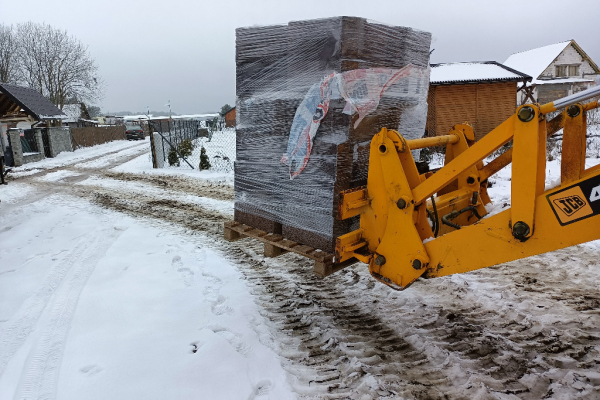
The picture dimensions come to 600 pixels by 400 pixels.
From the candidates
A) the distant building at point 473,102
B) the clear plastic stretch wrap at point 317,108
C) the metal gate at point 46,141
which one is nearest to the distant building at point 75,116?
the metal gate at point 46,141

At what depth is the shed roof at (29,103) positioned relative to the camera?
51.0 feet

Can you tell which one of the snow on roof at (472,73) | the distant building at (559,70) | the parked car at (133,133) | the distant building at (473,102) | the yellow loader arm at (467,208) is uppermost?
the distant building at (559,70)

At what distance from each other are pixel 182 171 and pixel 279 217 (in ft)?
34.0

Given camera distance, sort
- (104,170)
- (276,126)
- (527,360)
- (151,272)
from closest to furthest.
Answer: (527,360) → (276,126) → (151,272) → (104,170)

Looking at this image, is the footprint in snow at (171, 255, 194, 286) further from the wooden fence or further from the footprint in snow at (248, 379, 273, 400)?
the wooden fence

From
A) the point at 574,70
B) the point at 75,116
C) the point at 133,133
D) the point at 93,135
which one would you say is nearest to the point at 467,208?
the point at 93,135

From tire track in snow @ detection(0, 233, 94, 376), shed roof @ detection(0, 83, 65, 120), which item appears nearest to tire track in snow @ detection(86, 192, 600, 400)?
tire track in snow @ detection(0, 233, 94, 376)

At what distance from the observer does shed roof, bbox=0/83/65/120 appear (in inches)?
612

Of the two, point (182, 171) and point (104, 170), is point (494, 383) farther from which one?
point (104, 170)

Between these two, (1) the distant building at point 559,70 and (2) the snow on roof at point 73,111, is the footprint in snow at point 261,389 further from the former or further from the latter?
(2) the snow on roof at point 73,111

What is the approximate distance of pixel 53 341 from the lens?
327 centimetres

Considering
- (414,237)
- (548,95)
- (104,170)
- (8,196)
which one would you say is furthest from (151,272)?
(548,95)

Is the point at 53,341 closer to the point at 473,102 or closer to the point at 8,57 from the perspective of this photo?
the point at 473,102

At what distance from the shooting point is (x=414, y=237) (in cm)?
267
